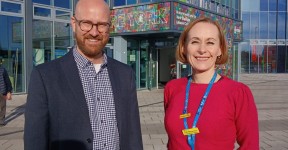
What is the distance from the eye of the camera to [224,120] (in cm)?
210

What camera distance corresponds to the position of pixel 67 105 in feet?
6.43

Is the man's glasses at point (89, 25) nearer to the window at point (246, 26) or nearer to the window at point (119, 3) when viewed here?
the window at point (119, 3)

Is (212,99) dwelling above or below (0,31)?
below

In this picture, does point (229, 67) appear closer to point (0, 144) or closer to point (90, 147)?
point (0, 144)

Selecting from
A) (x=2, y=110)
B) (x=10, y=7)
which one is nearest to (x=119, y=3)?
(x=10, y=7)

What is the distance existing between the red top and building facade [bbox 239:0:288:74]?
3885 centimetres

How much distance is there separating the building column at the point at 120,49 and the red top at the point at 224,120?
47.7 ft

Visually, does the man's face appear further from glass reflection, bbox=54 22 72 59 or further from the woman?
glass reflection, bbox=54 22 72 59

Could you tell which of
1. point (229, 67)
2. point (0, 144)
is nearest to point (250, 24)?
point (229, 67)

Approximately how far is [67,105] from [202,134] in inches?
36.3

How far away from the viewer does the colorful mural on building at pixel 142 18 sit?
1484 centimetres

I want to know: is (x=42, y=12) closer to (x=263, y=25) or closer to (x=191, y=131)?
(x=191, y=131)

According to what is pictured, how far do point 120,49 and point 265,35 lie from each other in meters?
28.2

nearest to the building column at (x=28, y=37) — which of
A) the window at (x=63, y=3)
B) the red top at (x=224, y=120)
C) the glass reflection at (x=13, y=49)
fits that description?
the glass reflection at (x=13, y=49)
